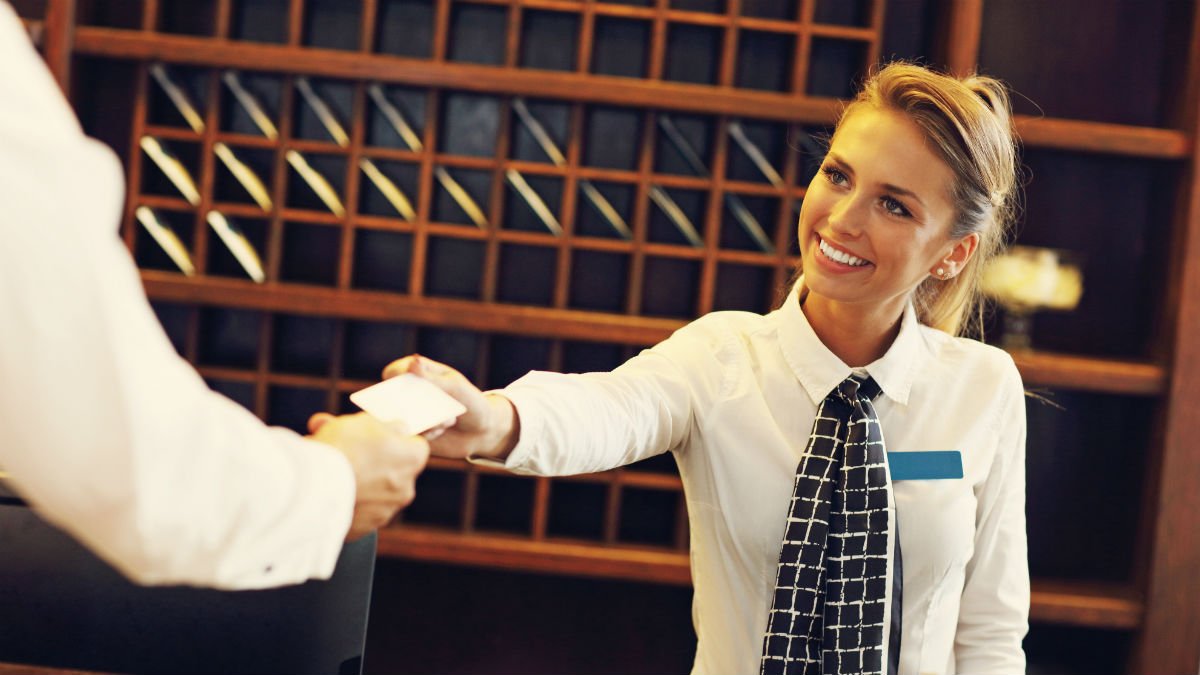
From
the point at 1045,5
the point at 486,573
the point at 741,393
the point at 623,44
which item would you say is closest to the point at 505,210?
the point at 623,44

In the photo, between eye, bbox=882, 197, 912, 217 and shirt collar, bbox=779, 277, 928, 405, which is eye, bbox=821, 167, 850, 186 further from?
shirt collar, bbox=779, 277, 928, 405

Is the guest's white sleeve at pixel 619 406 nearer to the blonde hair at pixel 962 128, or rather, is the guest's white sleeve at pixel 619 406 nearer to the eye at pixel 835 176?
the eye at pixel 835 176

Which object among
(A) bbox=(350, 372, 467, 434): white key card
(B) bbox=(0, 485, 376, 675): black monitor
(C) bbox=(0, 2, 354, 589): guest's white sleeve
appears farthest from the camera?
(B) bbox=(0, 485, 376, 675): black monitor

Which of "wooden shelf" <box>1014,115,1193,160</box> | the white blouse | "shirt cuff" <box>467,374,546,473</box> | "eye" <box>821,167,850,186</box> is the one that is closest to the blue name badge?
the white blouse

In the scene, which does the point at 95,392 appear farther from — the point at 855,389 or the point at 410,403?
the point at 855,389

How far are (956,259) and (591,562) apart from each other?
4.14ft

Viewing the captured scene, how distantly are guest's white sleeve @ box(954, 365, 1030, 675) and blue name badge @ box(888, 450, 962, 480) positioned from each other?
4.3 inches

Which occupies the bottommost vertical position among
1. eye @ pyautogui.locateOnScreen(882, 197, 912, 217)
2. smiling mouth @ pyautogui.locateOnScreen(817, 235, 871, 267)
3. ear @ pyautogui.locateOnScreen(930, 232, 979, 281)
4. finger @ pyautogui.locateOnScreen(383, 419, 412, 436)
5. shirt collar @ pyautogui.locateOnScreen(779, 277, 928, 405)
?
finger @ pyautogui.locateOnScreen(383, 419, 412, 436)

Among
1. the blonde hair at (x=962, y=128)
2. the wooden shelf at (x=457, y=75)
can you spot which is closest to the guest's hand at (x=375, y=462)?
the blonde hair at (x=962, y=128)

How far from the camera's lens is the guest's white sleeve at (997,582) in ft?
5.95

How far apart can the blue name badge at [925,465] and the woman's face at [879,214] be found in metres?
0.25

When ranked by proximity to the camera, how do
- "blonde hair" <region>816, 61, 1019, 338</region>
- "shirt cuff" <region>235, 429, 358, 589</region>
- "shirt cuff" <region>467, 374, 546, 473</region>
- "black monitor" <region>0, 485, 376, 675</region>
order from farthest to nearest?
"blonde hair" <region>816, 61, 1019, 338</region> → "black monitor" <region>0, 485, 376, 675</region> → "shirt cuff" <region>467, 374, 546, 473</region> → "shirt cuff" <region>235, 429, 358, 589</region>

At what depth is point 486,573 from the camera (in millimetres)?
3059

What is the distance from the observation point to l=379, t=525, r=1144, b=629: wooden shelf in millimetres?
2752
